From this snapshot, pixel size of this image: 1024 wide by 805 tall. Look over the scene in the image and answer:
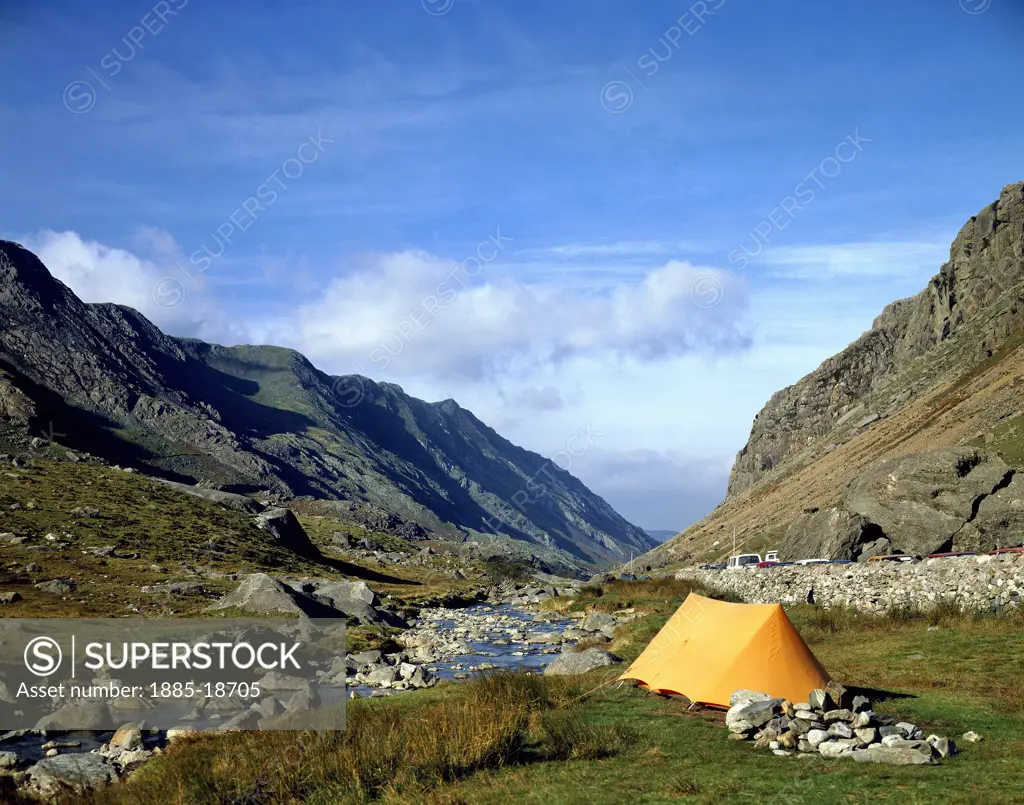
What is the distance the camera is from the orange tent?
66.2 ft

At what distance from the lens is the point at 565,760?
15.5 metres

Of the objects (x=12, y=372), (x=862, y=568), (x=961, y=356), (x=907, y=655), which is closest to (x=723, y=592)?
(x=862, y=568)

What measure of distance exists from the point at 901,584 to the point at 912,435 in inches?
2305

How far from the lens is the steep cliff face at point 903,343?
11488 centimetres

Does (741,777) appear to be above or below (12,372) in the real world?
below

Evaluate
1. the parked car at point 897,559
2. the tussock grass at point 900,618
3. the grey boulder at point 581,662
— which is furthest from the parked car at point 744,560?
the grey boulder at point 581,662

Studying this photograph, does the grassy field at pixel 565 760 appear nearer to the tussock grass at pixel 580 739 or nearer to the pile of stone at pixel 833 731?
the tussock grass at pixel 580 739

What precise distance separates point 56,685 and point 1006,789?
3289 cm

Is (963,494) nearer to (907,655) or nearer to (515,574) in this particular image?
(907,655)

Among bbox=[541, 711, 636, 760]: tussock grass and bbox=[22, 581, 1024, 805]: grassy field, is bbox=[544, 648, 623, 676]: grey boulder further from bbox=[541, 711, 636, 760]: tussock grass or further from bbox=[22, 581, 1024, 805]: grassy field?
bbox=[541, 711, 636, 760]: tussock grass

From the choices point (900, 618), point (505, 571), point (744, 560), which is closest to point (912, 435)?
point (744, 560)

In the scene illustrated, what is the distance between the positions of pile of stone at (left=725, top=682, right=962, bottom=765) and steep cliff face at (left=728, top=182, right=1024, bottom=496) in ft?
324

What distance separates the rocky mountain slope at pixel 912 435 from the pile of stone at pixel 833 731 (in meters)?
37.7

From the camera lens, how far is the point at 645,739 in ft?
56.5
